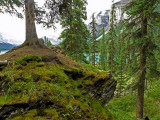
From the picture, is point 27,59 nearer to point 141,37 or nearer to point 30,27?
point 30,27

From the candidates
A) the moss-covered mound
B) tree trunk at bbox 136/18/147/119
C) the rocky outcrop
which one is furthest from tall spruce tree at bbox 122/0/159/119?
the moss-covered mound

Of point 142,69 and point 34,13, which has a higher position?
point 34,13

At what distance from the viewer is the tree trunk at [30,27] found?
627 centimetres

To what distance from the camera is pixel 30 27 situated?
6.48 metres

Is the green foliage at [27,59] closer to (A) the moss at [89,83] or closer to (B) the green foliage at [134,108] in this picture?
(A) the moss at [89,83]

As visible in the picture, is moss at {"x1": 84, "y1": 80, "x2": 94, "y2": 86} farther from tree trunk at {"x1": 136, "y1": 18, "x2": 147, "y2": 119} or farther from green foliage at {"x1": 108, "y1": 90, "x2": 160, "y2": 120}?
green foliage at {"x1": 108, "y1": 90, "x2": 160, "y2": 120}

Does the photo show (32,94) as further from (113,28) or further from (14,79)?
(113,28)

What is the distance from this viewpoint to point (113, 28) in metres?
18.3

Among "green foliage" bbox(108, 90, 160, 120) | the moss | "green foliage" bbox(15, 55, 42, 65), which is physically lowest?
"green foliage" bbox(108, 90, 160, 120)

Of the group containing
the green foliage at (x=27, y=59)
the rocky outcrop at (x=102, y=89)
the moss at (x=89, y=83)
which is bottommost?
the rocky outcrop at (x=102, y=89)

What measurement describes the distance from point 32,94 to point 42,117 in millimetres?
719

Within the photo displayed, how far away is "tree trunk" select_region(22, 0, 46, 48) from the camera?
20.6ft

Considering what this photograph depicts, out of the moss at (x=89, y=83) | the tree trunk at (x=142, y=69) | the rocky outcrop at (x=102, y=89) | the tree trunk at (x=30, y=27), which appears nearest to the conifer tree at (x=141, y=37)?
the tree trunk at (x=142, y=69)

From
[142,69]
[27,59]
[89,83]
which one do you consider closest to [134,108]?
[142,69]
